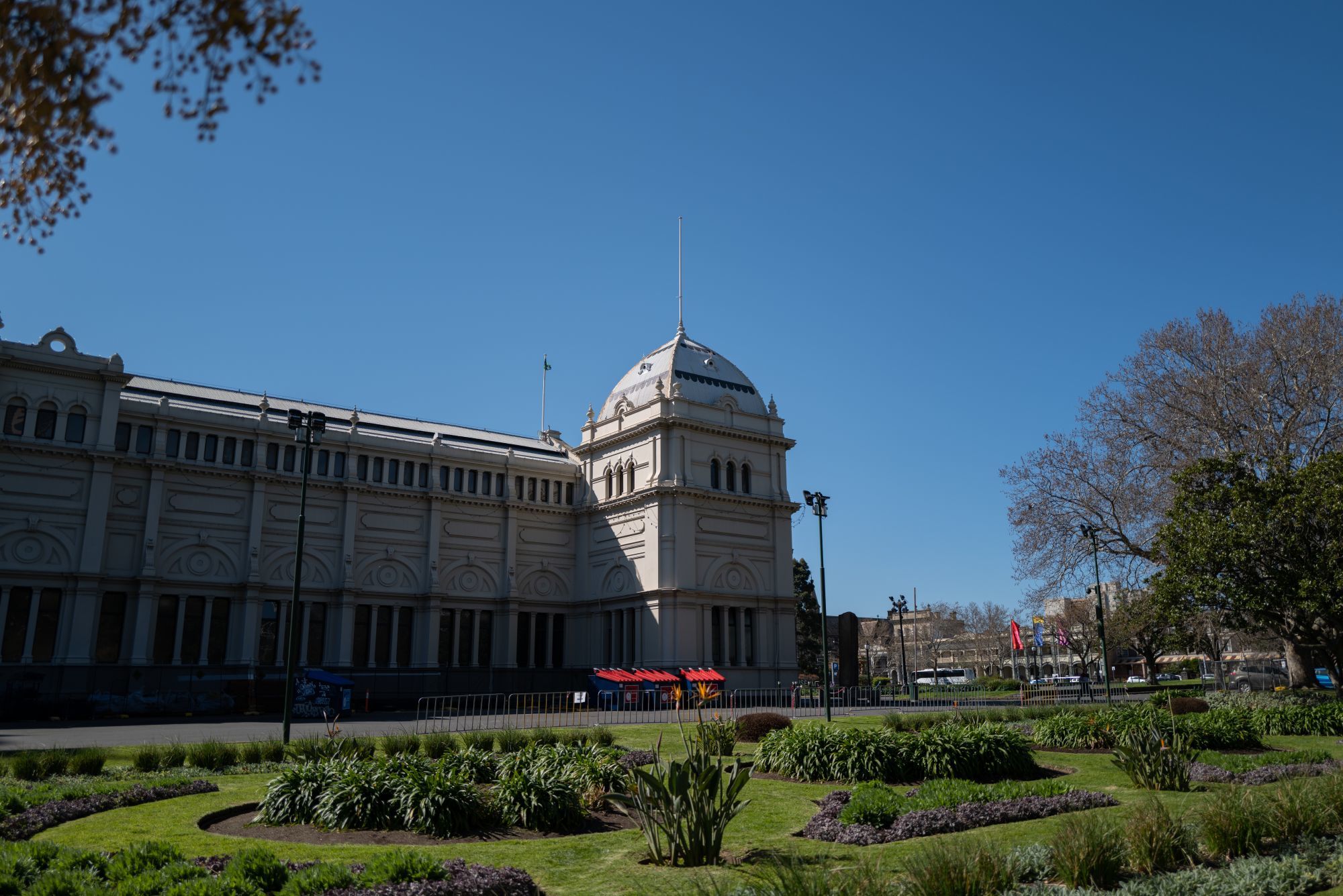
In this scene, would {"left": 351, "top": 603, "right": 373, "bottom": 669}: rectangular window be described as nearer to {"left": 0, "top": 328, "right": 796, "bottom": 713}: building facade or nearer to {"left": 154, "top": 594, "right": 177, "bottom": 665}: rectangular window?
{"left": 0, "top": 328, "right": 796, "bottom": 713}: building facade

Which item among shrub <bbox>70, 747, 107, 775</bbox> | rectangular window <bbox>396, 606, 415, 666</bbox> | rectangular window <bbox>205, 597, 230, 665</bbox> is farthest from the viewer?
rectangular window <bbox>396, 606, 415, 666</bbox>

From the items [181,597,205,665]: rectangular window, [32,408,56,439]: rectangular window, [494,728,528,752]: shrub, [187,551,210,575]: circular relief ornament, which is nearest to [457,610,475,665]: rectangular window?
[181,597,205,665]: rectangular window

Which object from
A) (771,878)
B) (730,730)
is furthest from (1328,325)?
(771,878)

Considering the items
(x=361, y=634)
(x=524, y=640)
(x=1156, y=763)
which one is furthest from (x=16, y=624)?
(x=1156, y=763)

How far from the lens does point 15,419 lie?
4634cm

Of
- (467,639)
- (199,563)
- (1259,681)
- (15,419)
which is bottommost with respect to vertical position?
(1259,681)

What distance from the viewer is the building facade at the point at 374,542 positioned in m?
46.1

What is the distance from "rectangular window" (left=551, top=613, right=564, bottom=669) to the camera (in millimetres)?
61219

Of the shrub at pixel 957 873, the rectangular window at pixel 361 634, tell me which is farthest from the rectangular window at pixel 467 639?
the shrub at pixel 957 873

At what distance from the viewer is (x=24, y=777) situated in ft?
60.4

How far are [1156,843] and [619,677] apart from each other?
40.4 m

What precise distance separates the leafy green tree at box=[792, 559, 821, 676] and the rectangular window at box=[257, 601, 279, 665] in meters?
42.6

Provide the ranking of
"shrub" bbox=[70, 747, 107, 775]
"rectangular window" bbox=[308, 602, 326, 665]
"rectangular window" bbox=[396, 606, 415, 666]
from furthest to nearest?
"rectangular window" bbox=[396, 606, 415, 666], "rectangular window" bbox=[308, 602, 326, 665], "shrub" bbox=[70, 747, 107, 775]

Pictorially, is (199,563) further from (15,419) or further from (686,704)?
(686,704)
